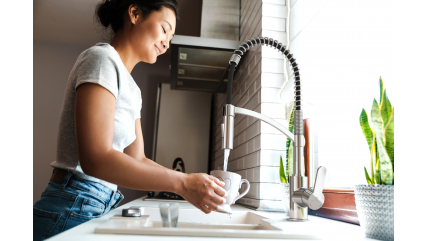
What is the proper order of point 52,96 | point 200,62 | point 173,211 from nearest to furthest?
point 173,211 → point 200,62 → point 52,96

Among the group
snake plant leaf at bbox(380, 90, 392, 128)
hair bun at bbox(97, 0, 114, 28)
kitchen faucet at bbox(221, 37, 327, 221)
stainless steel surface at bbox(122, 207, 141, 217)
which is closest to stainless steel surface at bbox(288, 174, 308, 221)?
kitchen faucet at bbox(221, 37, 327, 221)

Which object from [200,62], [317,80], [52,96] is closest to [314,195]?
[317,80]

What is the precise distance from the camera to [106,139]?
26.9 inches

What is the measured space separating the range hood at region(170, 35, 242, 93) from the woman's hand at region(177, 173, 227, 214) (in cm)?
124

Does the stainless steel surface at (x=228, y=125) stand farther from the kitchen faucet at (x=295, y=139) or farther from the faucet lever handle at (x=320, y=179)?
the faucet lever handle at (x=320, y=179)

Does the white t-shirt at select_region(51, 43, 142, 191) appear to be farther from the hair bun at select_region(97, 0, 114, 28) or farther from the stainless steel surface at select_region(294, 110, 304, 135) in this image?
the stainless steel surface at select_region(294, 110, 304, 135)

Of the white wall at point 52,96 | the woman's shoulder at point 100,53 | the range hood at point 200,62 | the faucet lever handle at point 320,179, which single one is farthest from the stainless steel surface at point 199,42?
the white wall at point 52,96

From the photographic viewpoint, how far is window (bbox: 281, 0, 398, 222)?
97 centimetres

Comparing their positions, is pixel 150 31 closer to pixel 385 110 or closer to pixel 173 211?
pixel 173 211

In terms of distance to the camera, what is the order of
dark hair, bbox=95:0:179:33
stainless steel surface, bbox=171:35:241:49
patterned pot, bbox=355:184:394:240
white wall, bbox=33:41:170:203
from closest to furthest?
1. patterned pot, bbox=355:184:394:240
2. dark hair, bbox=95:0:179:33
3. stainless steel surface, bbox=171:35:241:49
4. white wall, bbox=33:41:170:203

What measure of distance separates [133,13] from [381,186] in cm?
88

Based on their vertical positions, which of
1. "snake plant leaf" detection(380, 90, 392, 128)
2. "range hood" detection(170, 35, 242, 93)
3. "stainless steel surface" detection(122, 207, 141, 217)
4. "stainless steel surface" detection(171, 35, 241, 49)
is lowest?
"stainless steel surface" detection(122, 207, 141, 217)

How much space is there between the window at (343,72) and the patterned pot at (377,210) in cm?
33
